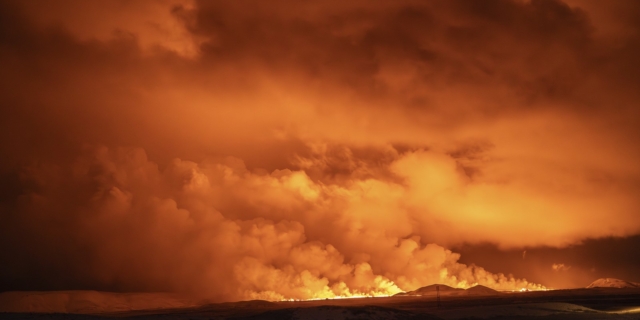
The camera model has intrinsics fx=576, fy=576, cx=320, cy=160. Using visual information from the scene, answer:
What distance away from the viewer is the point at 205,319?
7531 centimetres

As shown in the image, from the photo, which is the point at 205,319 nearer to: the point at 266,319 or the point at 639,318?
the point at 266,319

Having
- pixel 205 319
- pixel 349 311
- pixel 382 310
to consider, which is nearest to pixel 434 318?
pixel 382 310

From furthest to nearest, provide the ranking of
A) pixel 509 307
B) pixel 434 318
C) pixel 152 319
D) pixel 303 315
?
pixel 509 307
pixel 152 319
pixel 434 318
pixel 303 315

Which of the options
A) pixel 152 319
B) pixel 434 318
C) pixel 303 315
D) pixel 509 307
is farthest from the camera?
pixel 509 307

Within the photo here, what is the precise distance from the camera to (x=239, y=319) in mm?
72750

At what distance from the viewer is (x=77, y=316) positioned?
245 feet

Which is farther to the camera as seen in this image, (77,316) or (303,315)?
(77,316)

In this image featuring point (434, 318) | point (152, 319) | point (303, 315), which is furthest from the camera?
point (152, 319)

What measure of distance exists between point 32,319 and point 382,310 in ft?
140

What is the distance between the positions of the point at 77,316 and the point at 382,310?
39263mm

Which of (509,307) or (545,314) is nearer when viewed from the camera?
(545,314)

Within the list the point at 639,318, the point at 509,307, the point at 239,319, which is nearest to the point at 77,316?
the point at 239,319

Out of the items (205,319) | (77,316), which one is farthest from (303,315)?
(77,316)

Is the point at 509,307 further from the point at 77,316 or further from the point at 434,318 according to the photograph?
the point at 77,316
